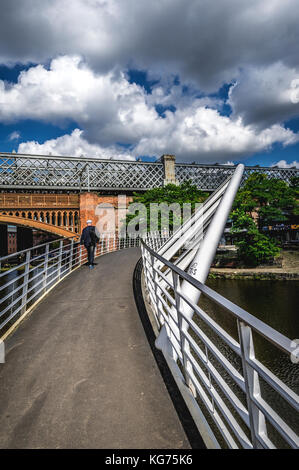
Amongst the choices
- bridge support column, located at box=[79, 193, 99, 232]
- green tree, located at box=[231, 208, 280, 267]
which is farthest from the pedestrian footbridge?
green tree, located at box=[231, 208, 280, 267]

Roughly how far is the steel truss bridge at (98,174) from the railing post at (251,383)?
166 ft

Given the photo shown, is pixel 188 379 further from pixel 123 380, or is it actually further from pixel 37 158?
pixel 37 158

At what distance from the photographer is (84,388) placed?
2801mm

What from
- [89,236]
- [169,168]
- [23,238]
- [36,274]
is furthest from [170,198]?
[169,168]

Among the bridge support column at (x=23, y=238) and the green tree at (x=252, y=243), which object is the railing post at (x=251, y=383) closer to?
the green tree at (x=252, y=243)

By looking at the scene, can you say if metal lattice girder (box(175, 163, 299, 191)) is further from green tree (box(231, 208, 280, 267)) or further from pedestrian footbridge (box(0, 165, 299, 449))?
pedestrian footbridge (box(0, 165, 299, 449))

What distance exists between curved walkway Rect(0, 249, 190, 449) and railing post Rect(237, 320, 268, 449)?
0.86 meters

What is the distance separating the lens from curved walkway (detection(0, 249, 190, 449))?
2.16m

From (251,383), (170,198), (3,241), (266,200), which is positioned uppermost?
(266,200)

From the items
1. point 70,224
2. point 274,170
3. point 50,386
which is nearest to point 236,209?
point 70,224

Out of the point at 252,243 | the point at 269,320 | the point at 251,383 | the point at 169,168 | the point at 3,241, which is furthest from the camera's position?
the point at 169,168

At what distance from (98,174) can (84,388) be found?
203 ft

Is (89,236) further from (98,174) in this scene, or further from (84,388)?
(98,174)

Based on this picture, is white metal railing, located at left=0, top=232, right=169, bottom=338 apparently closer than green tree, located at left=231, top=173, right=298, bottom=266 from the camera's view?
Yes
